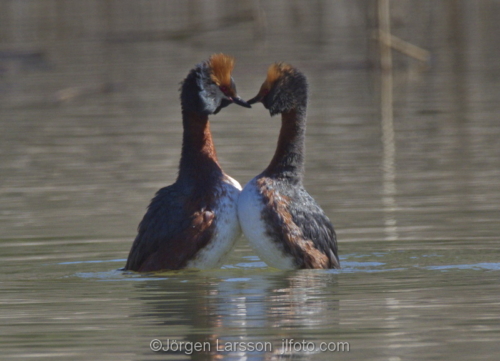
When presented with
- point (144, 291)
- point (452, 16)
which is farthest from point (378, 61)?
point (144, 291)

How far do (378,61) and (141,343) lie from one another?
21648mm

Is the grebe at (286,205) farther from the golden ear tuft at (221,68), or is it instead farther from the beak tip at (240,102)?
the golden ear tuft at (221,68)

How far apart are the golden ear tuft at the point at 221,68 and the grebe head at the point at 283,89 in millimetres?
273

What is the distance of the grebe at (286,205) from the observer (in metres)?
8.46

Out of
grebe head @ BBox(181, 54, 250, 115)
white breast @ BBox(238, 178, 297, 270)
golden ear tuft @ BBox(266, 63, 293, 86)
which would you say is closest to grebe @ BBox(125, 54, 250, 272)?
grebe head @ BBox(181, 54, 250, 115)

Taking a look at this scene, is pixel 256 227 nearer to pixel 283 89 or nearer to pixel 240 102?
pixel 240 102

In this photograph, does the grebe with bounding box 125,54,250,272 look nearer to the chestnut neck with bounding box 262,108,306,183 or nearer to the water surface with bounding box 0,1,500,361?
the water surface with bounding box 0,1,500,361

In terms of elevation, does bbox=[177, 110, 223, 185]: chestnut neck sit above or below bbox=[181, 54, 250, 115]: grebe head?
below

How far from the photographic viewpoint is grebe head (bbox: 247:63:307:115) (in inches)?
347

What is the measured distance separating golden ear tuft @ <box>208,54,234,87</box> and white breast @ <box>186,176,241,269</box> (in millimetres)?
842

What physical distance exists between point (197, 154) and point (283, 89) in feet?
2.85

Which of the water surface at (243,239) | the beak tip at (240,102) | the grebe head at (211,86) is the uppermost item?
the grebe head at (211,86)

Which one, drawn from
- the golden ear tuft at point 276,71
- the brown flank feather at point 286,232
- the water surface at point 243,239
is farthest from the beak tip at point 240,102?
the water surface at point 243,239

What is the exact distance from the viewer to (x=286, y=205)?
8.58m
